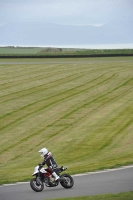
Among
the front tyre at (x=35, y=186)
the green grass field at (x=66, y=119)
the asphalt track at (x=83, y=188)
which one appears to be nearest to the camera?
the asphalt track at (x=83, y=188)

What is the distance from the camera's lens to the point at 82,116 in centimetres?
4547

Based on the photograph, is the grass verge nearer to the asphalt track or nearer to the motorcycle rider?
the asphalt track

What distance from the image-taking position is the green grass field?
105ft

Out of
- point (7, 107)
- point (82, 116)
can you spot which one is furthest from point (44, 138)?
point (7, 107)

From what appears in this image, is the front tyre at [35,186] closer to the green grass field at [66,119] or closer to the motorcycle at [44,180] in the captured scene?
the motorcycle at [44,180]

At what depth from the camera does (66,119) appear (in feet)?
145

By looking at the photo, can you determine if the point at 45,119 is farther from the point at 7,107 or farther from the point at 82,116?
the point at 7,107

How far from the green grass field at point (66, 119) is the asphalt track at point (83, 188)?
1701 mm

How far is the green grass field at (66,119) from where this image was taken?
31938 millimetres

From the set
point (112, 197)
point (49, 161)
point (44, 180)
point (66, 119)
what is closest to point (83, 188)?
point (44, 180)

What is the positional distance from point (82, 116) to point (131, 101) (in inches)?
327

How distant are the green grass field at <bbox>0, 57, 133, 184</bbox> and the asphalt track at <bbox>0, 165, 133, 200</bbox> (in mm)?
1701

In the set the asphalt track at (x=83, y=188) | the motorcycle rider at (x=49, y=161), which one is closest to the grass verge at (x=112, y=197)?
the asphalt track at (x=83, y=188)

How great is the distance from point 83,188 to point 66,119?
22599 mm
